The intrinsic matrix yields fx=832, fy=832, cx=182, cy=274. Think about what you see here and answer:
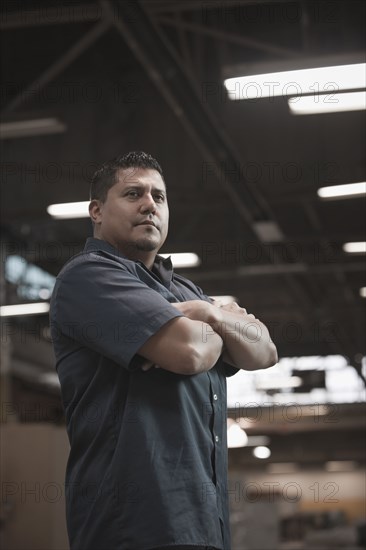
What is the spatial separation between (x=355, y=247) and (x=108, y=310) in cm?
819

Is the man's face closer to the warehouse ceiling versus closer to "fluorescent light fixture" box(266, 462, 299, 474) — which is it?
the warehouse ceiling

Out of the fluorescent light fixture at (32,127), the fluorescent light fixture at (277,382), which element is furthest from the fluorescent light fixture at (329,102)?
the fluorescent light fixture at (277,382)

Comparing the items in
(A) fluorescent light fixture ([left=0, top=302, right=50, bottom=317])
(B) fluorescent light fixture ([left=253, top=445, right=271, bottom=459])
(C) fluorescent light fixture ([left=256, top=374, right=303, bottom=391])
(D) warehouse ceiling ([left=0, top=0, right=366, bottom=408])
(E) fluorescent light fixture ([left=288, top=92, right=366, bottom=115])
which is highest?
(D) warehouse ceiling ([left=0, top=0, right=366, bottom=408])

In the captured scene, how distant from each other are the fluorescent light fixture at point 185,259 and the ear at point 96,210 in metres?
7.60

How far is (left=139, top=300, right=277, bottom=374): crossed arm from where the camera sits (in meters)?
1.77

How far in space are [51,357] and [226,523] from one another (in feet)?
50.2

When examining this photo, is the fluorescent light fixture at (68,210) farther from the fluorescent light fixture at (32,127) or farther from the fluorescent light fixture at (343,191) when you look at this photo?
the fluorescent light fixture at (343,191)

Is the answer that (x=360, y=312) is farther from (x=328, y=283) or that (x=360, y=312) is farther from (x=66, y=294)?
(x=66, y=294)

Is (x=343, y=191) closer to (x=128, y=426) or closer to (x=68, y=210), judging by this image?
(x=68, y=210)

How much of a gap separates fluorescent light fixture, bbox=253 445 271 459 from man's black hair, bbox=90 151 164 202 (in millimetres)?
25879

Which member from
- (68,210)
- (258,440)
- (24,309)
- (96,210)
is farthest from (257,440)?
(96,210)

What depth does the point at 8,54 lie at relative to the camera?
333 inches

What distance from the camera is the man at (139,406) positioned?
1702 mm

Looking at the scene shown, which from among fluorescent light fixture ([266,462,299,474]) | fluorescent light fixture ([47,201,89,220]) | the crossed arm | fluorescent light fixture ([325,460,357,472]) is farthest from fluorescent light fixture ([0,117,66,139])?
fluorescent light fixture ([325,460,357,472])
